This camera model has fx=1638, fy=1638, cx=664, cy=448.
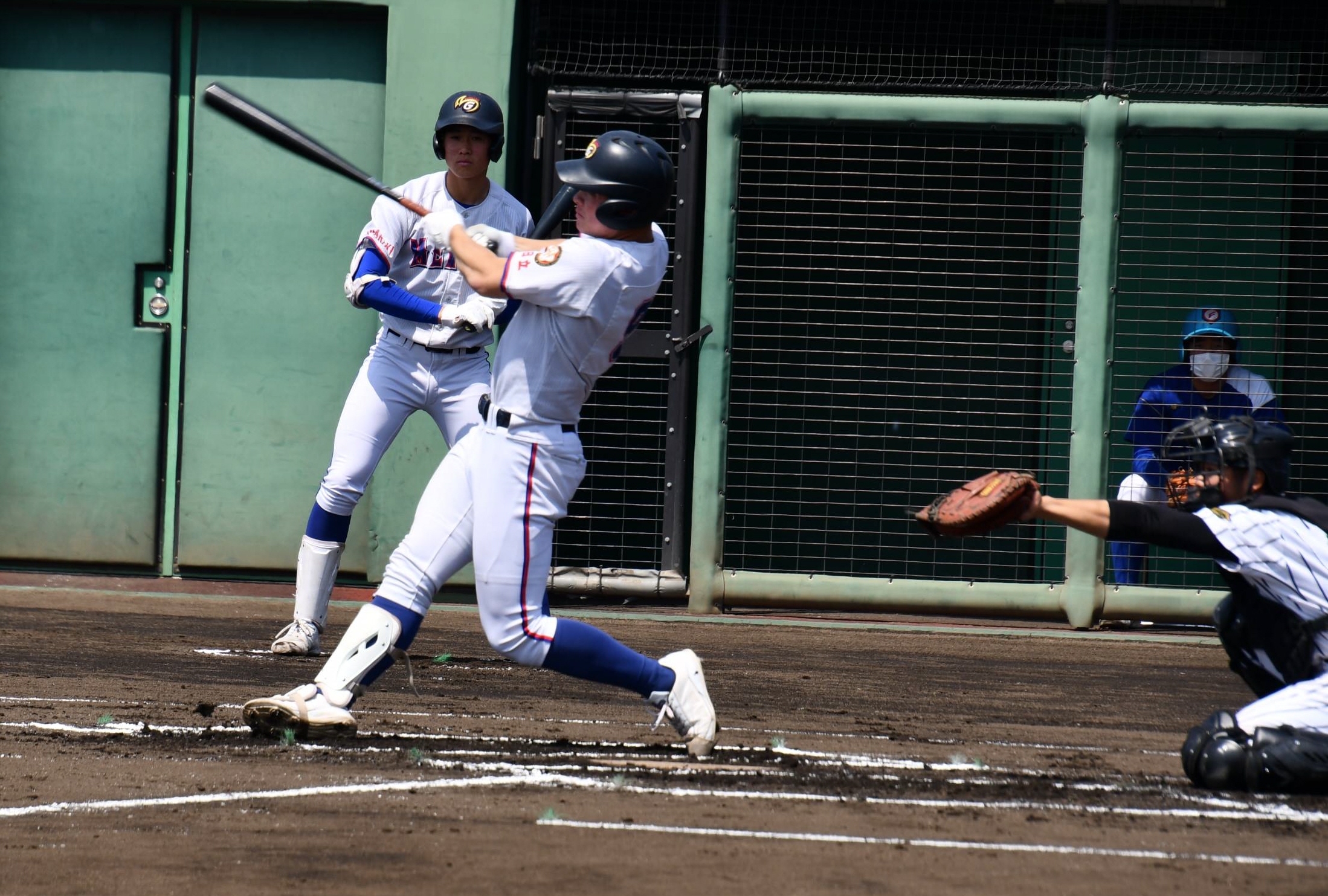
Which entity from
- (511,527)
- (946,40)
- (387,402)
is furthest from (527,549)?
(946,40)

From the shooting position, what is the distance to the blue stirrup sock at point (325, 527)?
6785mm

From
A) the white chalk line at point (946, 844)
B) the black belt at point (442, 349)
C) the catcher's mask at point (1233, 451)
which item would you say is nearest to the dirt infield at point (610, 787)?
the white chalk line at point (946, 844)

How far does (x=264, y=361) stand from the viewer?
9414 mm

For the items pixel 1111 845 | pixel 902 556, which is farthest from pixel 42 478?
pixel 1111 845

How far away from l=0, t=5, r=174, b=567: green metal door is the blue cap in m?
5.83

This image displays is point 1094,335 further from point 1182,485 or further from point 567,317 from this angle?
point 567,317

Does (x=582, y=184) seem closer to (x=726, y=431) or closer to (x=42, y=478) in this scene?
(x=726, y=431)

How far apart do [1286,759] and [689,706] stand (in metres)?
1.62

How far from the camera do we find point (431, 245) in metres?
6.80

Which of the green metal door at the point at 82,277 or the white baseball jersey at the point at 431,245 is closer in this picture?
the white baseball jersey at the point at 431,245

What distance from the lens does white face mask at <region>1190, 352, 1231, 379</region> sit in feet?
29.2

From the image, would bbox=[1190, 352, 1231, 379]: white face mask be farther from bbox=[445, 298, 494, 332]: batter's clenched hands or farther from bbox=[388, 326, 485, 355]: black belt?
bbox=[445, 298, 494, 332]: batter's clenched hands

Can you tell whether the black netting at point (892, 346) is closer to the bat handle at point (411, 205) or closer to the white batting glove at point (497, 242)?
the bat handle at point (411, 205)

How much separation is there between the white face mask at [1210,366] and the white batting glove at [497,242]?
525cm
